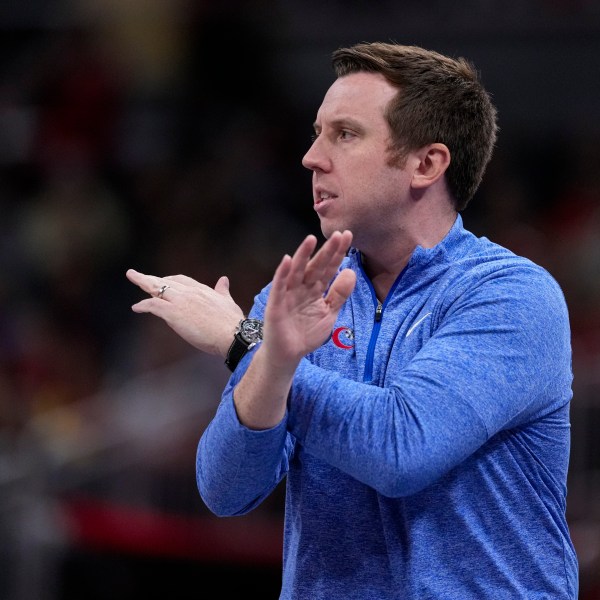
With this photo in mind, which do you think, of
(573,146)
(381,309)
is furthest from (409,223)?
(573,146)

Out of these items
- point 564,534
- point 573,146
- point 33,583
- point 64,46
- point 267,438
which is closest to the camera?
point 267,438

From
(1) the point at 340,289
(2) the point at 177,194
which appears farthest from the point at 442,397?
(2) the point at 177,194

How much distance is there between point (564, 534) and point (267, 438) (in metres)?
0.75

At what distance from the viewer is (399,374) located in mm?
2291

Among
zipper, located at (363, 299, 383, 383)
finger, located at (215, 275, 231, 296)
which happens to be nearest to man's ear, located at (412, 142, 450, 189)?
zipper, located at (363, 299, 383, 383)

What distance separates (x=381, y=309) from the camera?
2596 mm

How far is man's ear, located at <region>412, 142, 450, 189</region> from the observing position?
2.67 metres

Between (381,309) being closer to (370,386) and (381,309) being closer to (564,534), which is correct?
(370,386)

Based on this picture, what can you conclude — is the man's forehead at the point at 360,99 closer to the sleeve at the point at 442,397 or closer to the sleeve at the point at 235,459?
the sleeve at the point at 442,397

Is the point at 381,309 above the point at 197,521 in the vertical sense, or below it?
above

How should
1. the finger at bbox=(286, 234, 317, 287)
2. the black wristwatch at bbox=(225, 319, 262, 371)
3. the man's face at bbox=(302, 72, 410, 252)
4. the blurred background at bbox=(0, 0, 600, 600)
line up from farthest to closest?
1. the blurred background at bbox=(0, 0, 600, 600)
2. the man's face at bbox=(302, 72, 410, 252)
3. the black wristwatch at bbox=(225, 319, 262, 371)
4. the finger at bbox=(286, 234, 317, 287)

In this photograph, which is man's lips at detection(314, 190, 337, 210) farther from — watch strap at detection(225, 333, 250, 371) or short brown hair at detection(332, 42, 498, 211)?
watch strap at detection(225, 333, 250, 371)

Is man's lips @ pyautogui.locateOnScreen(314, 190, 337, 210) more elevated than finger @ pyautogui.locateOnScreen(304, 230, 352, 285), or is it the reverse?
man's lips @ pyautogui.locateOnScreen(314, 190, 337, 210)

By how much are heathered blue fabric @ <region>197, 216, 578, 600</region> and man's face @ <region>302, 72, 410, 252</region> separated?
0.49ft
